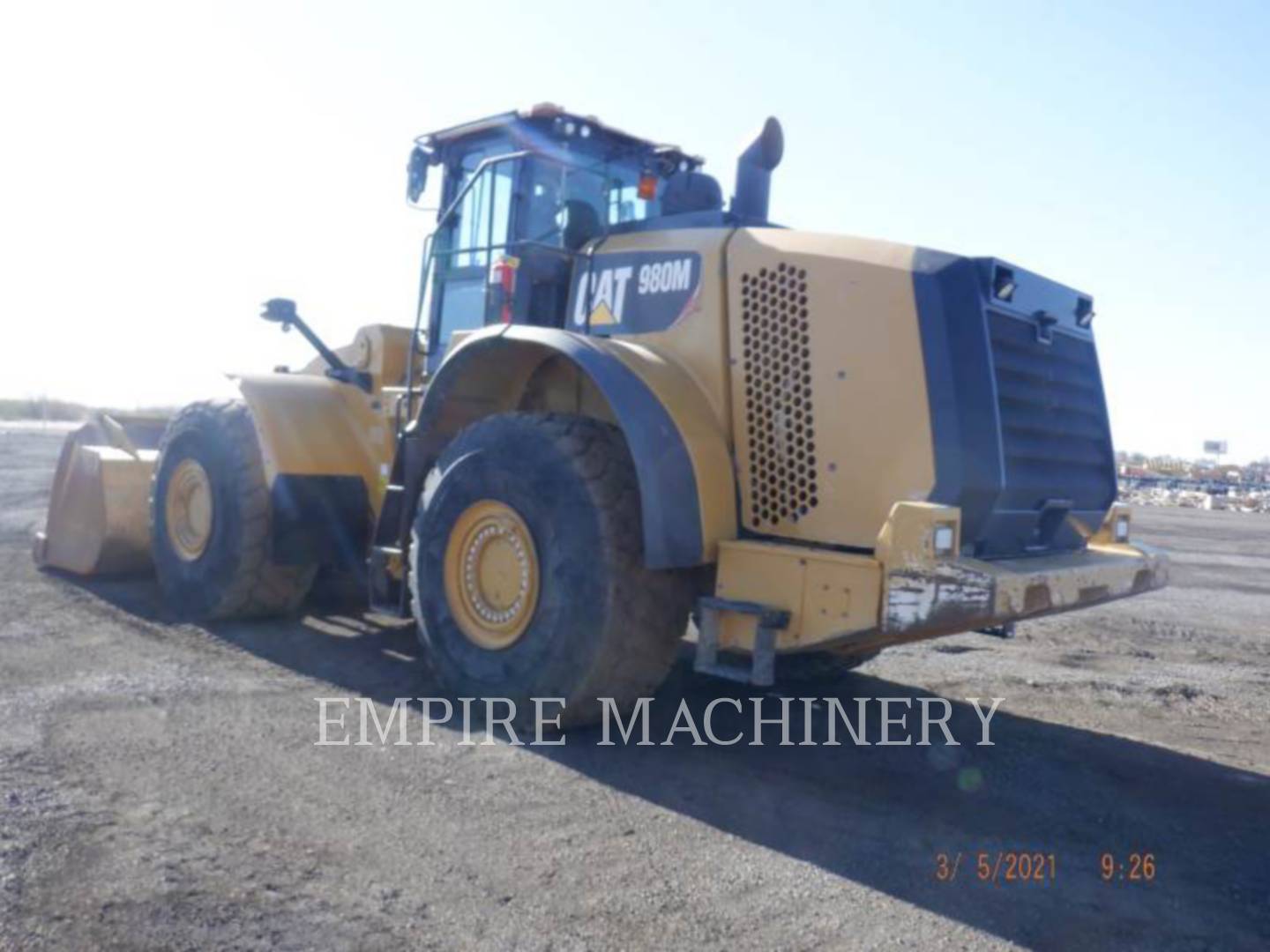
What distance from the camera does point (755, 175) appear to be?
241 inches

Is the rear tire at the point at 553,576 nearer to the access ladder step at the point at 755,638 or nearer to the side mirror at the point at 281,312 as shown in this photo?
the access ladder step at the point at 755,638

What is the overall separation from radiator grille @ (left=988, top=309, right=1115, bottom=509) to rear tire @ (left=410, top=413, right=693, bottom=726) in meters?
1.54

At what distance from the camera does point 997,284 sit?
5062 millimetres

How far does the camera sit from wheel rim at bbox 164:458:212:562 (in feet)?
25.6

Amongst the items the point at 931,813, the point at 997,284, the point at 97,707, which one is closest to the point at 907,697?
the point at 931,813

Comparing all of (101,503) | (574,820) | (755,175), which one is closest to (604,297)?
(755,175)

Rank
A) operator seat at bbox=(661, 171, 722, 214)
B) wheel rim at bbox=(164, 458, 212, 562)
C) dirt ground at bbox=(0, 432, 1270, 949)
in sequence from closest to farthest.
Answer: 1. dirt ground at bbox=(0, 432, 1270, 949)
2. operator seat at bbox=(661, 171, 722, 214)
3. wheel rim at bbox=(164, 458, 212, 562)

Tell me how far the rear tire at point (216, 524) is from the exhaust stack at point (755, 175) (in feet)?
11.2

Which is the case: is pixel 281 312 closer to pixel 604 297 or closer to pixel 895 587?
pixel 604 297

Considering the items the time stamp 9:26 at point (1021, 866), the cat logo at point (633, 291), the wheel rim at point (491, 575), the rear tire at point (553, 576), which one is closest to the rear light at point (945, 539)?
the time stamp 9:26 at point (1021, 866)

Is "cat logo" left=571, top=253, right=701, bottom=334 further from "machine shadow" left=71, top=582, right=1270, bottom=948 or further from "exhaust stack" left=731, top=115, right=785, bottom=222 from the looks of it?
"machine shadow" left=71, top=582, right=1270, bottom=948

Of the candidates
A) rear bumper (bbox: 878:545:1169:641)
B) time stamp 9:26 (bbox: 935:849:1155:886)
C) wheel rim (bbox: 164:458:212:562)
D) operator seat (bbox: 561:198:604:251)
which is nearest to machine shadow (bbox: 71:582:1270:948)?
time stamp 9:26 (bbox: 935:849:1155:886)

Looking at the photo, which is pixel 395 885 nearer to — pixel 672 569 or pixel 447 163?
pixel 672 569

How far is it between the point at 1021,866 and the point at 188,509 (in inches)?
234
